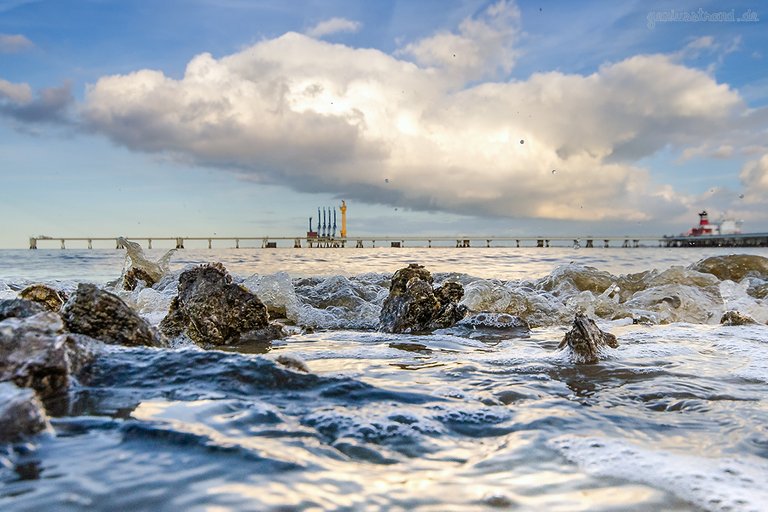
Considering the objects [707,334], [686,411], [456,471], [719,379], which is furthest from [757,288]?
[456,471]

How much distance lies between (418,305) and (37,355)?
4528 mm

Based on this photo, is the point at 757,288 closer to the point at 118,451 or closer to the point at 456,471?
the point at 456,471

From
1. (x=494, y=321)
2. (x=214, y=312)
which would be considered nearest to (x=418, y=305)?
(x=494, y=321)

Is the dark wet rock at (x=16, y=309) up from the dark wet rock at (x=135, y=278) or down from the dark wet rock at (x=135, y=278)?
up

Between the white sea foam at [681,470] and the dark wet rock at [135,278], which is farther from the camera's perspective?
the dark wet rock at [135,278]

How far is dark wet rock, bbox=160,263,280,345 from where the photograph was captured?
562 centimetres

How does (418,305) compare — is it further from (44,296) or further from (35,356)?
(35,356)

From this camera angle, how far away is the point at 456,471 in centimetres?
208

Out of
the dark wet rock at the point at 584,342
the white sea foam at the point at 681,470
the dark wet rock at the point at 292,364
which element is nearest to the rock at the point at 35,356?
the dark wet rock at the point at 292,364

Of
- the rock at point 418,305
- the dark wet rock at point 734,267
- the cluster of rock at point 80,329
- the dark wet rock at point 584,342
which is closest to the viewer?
the cluster of rock at point 80,329

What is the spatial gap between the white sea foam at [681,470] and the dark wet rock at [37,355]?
2.55 meters

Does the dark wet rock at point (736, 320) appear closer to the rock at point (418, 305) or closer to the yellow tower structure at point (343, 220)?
the rock at point (418, 305)

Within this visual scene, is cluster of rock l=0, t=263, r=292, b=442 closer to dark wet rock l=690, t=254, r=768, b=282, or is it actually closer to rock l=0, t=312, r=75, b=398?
rock l=0, t=312, r=75, b=398

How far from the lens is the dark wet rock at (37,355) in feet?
8.68
